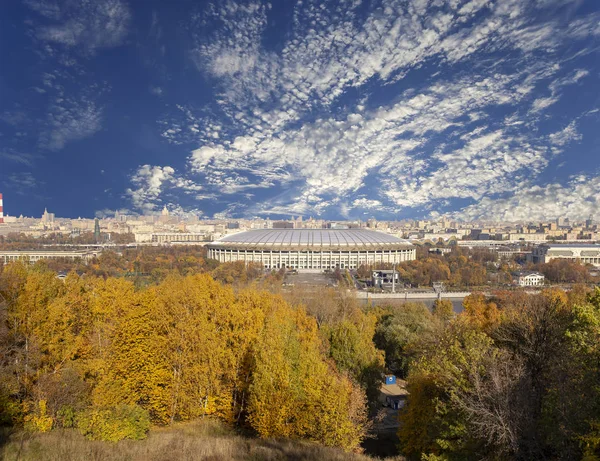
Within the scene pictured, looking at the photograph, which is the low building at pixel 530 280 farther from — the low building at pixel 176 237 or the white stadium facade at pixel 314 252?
the low building at pixel 176 237

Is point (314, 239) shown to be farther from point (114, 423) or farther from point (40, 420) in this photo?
point (40, 420)

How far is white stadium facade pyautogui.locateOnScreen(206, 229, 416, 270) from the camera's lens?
136ft

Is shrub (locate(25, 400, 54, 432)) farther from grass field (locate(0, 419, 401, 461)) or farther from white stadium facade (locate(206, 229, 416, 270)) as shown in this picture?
white stadium facade (locate(206, 229, 416, 270))

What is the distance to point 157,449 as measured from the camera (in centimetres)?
534

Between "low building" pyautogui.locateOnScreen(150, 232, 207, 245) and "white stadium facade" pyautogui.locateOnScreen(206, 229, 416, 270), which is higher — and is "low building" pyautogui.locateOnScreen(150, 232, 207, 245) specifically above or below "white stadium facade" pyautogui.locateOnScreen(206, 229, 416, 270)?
above

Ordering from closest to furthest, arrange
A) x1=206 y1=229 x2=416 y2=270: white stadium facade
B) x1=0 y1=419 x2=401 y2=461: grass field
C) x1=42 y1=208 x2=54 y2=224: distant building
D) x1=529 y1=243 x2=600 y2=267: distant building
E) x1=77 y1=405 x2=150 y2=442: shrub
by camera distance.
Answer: x1=0 y1=419 x2=401 y2=461: grass field, x1=77 y1=405 x2=150 y2=442: shrub, x1=529 y1=243 x2=600 y2=267: distant building, x1=206 y1=229 x2=416 y2=270: white stadium facade, x1=42 y1=208 x2=54 y2=224: distant building

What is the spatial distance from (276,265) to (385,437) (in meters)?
33.5

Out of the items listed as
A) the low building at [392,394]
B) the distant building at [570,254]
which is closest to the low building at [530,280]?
the distant building at [570,254]

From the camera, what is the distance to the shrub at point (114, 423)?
5.64 metres

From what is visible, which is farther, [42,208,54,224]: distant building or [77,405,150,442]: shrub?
[42,208,54,224]: distant building

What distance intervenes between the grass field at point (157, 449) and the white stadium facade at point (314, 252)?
33716 mm

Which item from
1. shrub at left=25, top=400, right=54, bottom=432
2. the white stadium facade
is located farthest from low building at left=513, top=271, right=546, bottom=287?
shrub at left=25, top=400, right=54, bottom=432

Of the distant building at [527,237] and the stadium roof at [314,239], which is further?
the distant building at [527,237]

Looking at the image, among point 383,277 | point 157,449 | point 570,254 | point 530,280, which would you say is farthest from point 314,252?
point 157,449
